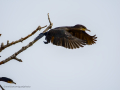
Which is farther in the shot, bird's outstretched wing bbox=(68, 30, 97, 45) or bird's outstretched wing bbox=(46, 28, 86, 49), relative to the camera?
bird's outstretched wing bbox=(68, 30, 97, 45)

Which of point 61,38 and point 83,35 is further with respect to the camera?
point 83,35

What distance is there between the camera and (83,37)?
6457 millimetres

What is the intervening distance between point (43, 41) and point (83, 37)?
1.52m

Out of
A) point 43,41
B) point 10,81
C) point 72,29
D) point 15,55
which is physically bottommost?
point 10,81

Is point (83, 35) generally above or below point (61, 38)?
above

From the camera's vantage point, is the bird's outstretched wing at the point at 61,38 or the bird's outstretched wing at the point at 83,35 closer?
the bird's outstretched wing at the point at 61,38

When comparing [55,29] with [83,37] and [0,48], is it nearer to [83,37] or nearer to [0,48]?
[83,37]

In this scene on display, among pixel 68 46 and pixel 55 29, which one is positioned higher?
pixel 55 29

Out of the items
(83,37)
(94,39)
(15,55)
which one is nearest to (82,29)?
(83,37)

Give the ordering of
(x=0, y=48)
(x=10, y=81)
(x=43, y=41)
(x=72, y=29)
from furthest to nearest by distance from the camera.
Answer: (x=72, y=29) → (x=43, y=41) → (x=0, y=48) → (x=10, y=81)

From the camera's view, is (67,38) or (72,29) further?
(72,29)

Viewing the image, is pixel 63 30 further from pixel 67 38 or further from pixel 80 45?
pixel 80 45

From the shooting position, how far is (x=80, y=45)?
531 centimetres

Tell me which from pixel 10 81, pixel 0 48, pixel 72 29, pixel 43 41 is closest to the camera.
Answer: pixel 10 81
